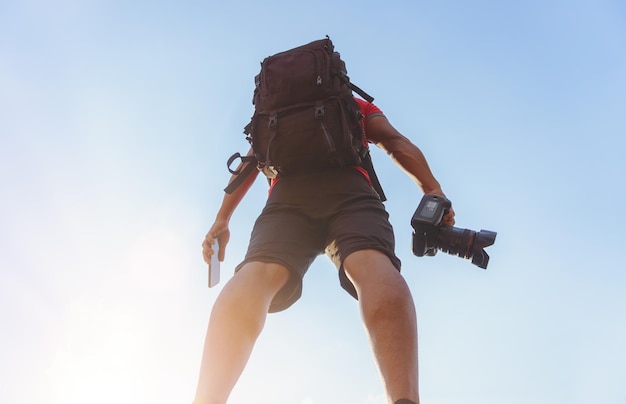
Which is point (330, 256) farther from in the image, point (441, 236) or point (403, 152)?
point (403, 152)

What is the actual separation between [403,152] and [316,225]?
0.86 metres

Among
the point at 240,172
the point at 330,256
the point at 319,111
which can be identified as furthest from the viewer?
the point at 240,172

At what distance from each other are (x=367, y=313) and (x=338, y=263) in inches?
22.9

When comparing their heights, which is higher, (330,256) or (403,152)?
(403,152)

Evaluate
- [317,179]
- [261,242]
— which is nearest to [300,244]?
[261,242]

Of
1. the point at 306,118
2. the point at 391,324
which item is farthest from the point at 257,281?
the point at 306,118

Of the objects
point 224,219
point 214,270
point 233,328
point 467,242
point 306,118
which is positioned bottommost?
point 233,328

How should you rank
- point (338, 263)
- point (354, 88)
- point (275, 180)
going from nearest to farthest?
point (338, 263), point (275, 180), point (354, 88)

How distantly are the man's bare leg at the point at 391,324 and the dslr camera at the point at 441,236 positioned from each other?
1.05ft

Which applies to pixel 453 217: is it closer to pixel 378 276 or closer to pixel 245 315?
pixel 378 276

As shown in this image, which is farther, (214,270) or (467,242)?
(214,270)

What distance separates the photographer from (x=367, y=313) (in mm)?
2738

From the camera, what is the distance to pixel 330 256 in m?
3.45

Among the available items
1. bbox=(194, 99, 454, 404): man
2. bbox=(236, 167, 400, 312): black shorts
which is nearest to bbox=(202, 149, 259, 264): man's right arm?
bbox=(194, 99, 454, 404): man
